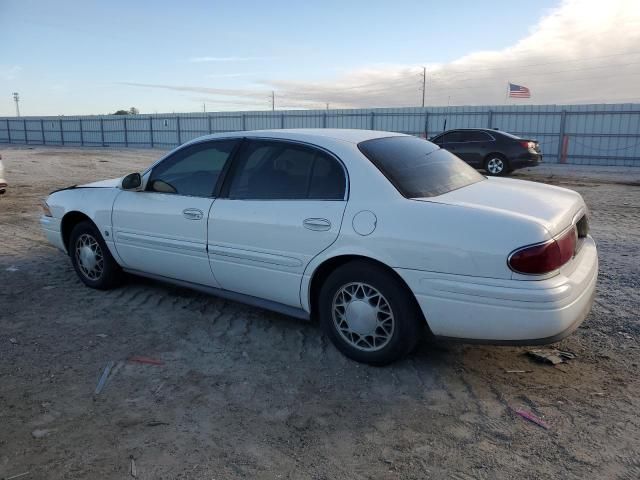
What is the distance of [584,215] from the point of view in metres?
3.80

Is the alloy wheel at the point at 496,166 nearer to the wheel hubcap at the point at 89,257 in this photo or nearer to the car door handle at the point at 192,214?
the wheel hubcap at the point at 89,257

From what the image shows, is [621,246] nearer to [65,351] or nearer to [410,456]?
[410,456]

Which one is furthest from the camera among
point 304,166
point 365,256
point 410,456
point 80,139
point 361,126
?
point 80,139

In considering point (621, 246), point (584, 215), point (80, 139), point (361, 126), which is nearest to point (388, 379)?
point (584, 215)

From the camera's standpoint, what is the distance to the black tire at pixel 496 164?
15.4m

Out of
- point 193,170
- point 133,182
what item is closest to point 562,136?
point 193,170

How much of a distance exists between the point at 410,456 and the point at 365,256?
3.97 feet

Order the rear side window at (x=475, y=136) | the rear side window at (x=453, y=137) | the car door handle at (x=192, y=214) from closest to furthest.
Answer: the car door handle at (x=192, y=214) → the rear side window at (x=475, y=136) → the rear side window at (x=453, y=137)

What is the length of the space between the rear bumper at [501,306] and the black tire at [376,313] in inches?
4.5

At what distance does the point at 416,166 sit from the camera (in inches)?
146

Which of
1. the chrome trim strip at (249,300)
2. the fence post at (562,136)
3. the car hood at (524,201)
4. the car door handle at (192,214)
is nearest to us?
the car hood at (524,201)

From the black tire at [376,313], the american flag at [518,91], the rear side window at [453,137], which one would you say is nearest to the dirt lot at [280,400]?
the black tire at [376,313]

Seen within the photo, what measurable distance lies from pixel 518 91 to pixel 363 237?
2823 centimetres

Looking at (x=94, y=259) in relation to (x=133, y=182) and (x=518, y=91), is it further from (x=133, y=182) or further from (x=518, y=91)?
(x=518, y=91)
